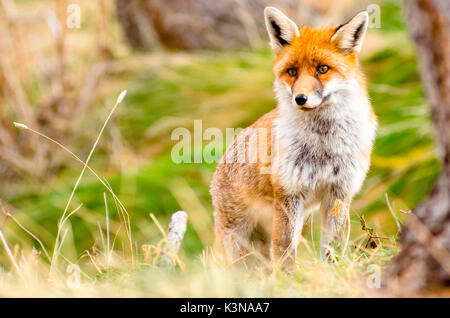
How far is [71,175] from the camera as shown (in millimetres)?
7391

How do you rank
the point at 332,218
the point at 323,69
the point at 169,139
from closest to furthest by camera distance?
the point at 323,69
the point at 332,218
the point at 169,139

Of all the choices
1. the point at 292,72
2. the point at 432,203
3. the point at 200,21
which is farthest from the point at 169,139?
the point at 432,203

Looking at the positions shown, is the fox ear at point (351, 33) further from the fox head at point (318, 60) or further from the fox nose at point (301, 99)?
the fox nose at point (301, 99)

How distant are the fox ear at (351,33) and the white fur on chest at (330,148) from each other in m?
0.32

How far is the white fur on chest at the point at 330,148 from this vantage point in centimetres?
371

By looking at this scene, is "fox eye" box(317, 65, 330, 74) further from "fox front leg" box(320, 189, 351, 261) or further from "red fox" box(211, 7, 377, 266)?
"fox front leg" box(320, 189, 351, 261)

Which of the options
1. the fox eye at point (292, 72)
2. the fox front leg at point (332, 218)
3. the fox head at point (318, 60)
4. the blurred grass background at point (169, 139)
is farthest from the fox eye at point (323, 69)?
the blurred grass background at point (169, 139)

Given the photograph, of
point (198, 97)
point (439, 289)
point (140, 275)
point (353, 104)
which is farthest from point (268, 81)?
point (439, 289)

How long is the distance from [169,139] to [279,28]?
4.24 meters

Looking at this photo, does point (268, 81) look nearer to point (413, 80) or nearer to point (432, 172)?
point (413, 80)

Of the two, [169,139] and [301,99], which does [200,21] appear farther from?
[301,99]

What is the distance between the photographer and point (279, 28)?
3854 mm

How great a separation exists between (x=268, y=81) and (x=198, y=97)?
1042 mm

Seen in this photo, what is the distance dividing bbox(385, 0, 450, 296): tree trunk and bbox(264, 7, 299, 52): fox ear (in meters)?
1.08
